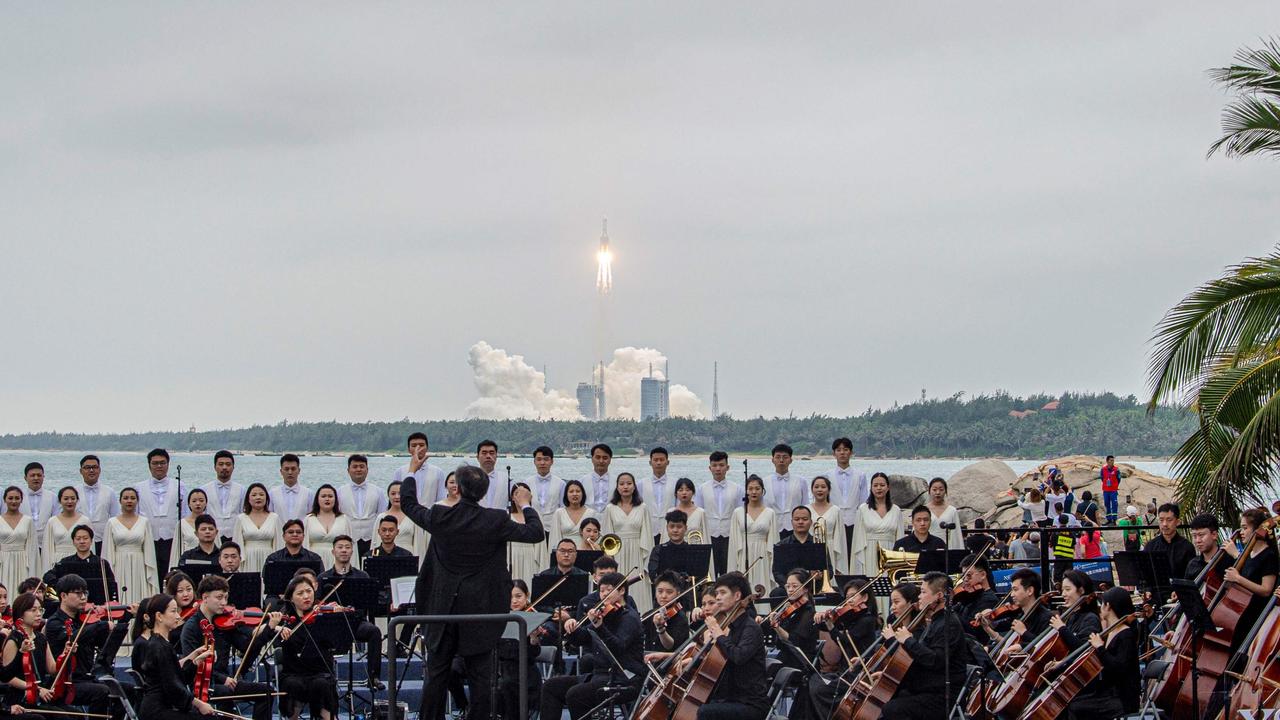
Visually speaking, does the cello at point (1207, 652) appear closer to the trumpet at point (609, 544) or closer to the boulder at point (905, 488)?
the trumpet at point (609, 544)

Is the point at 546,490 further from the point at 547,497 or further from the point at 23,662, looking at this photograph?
the point at 23,662

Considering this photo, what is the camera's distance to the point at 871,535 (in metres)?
14.2

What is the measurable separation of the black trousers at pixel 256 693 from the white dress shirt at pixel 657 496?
5374 mm

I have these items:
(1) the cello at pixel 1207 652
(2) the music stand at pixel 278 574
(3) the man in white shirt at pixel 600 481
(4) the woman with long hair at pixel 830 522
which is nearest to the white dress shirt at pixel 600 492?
(3) the man in white shirt at pixel 600 481

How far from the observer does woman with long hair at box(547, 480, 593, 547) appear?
14398 mm

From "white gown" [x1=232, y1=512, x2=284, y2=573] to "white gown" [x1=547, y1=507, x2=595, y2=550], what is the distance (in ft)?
8.91

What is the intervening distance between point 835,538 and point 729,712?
15.4 ft

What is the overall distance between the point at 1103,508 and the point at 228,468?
63.1ft

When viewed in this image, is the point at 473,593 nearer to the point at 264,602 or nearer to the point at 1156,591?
the point at 264,602

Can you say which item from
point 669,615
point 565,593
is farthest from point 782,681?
point 565,593

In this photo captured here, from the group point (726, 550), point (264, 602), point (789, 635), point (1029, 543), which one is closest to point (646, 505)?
point (726, 550)

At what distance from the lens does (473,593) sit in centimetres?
890

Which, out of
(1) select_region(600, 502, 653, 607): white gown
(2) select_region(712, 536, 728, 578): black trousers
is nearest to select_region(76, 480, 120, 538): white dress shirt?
(1) select_region(600, 502, 653, 607): white gown

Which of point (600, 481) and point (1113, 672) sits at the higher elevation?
point (600, 481)
